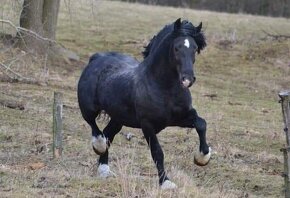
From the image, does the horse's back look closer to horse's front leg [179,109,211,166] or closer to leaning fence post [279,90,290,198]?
horse's front leg [179,109,211,166]

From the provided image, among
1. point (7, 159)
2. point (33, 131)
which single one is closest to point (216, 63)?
point (33, 131)

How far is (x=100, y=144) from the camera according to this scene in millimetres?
9781

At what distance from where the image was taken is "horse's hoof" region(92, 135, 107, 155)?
9742 mm

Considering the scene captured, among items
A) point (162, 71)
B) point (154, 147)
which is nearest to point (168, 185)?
point (154, 147)

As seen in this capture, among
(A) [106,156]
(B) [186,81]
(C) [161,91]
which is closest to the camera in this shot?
(B) [186,81]

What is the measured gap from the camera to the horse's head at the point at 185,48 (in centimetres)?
787

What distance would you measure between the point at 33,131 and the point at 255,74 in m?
15.2

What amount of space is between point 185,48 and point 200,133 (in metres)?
1.02

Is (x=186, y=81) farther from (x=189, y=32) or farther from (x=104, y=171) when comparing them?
(x=104, y=171)

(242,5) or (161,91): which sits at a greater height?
(242,5)

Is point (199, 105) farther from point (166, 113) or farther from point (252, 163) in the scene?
point (166, 113)

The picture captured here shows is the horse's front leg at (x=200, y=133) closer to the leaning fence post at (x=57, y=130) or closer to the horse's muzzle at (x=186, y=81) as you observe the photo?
the horse's muzzle at (x=186, y=81)

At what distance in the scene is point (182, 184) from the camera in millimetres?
8578

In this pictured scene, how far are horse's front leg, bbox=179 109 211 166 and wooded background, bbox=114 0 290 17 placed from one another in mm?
42195
